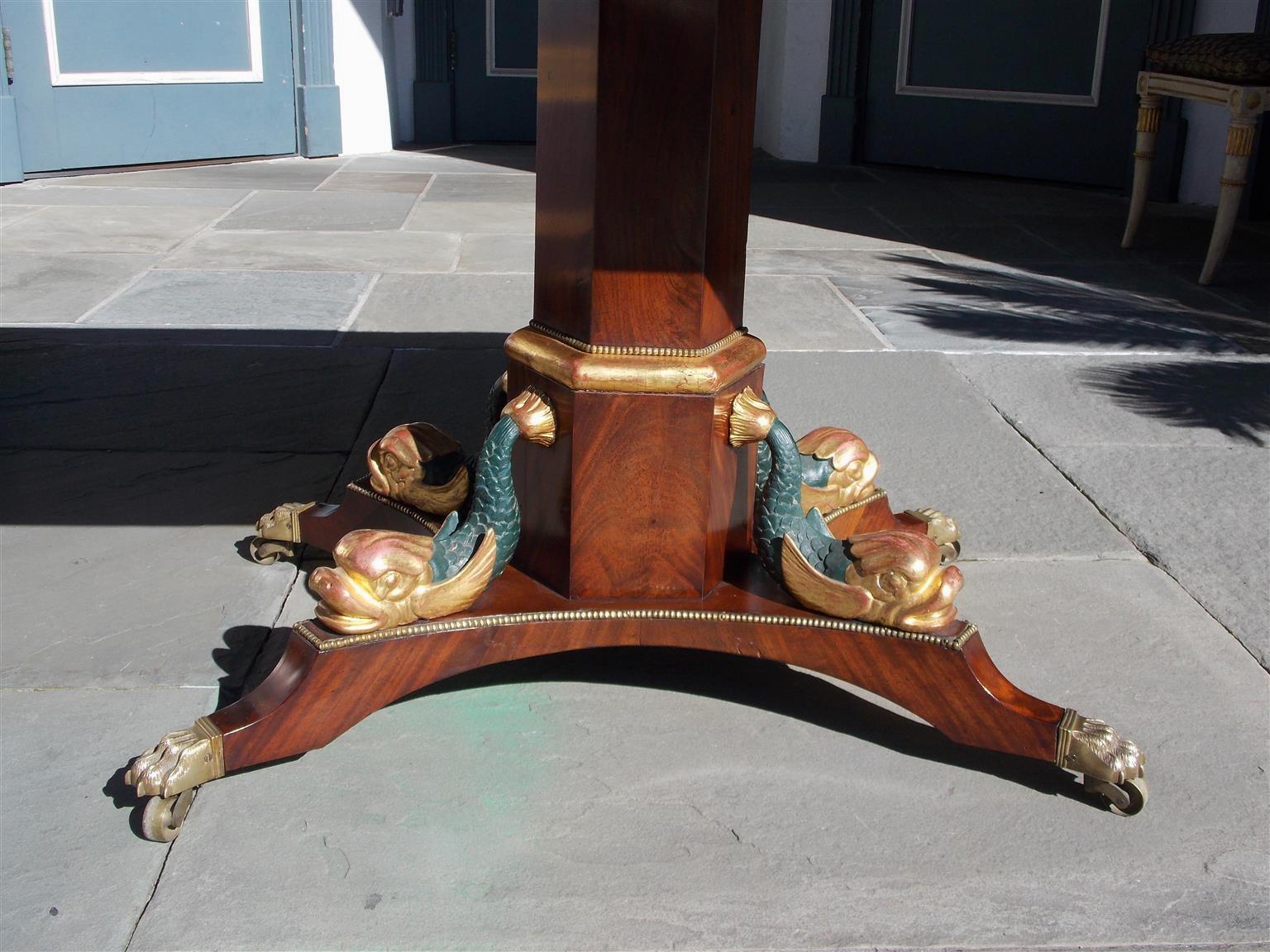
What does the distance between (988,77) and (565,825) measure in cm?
679

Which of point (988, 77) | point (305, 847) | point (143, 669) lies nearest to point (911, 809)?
point (305, 847)

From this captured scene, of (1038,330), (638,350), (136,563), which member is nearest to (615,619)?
(638,350)

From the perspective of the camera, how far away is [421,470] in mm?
2344

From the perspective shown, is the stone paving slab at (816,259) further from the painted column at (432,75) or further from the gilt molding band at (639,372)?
the painted column at (432,75)

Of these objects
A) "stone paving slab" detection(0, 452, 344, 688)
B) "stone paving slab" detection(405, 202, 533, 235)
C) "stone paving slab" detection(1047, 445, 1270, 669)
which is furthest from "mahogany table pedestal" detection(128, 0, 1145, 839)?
"stone paving slab" detection(405, 202, 533, 235)

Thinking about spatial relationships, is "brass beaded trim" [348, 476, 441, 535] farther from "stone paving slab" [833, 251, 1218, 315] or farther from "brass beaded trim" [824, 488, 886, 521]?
"stone paving slab" [833, 251, 1218, 315]

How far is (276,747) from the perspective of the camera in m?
1.88

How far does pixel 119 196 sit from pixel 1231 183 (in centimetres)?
Answer: 519

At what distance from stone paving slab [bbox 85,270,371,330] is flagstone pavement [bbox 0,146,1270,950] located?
23mm

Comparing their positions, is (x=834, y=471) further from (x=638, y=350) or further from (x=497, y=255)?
(x=497, y=255)

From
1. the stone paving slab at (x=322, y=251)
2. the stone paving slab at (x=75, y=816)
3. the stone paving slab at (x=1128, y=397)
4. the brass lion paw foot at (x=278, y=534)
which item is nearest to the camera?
the stone paving slab at (x=75, y=816)

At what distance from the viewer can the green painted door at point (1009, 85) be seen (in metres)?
7.19

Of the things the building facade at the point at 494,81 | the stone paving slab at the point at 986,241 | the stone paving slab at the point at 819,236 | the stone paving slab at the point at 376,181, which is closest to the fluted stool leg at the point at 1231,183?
the stone paving slab at the point at 986,241

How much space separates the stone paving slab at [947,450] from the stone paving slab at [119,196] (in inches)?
150
